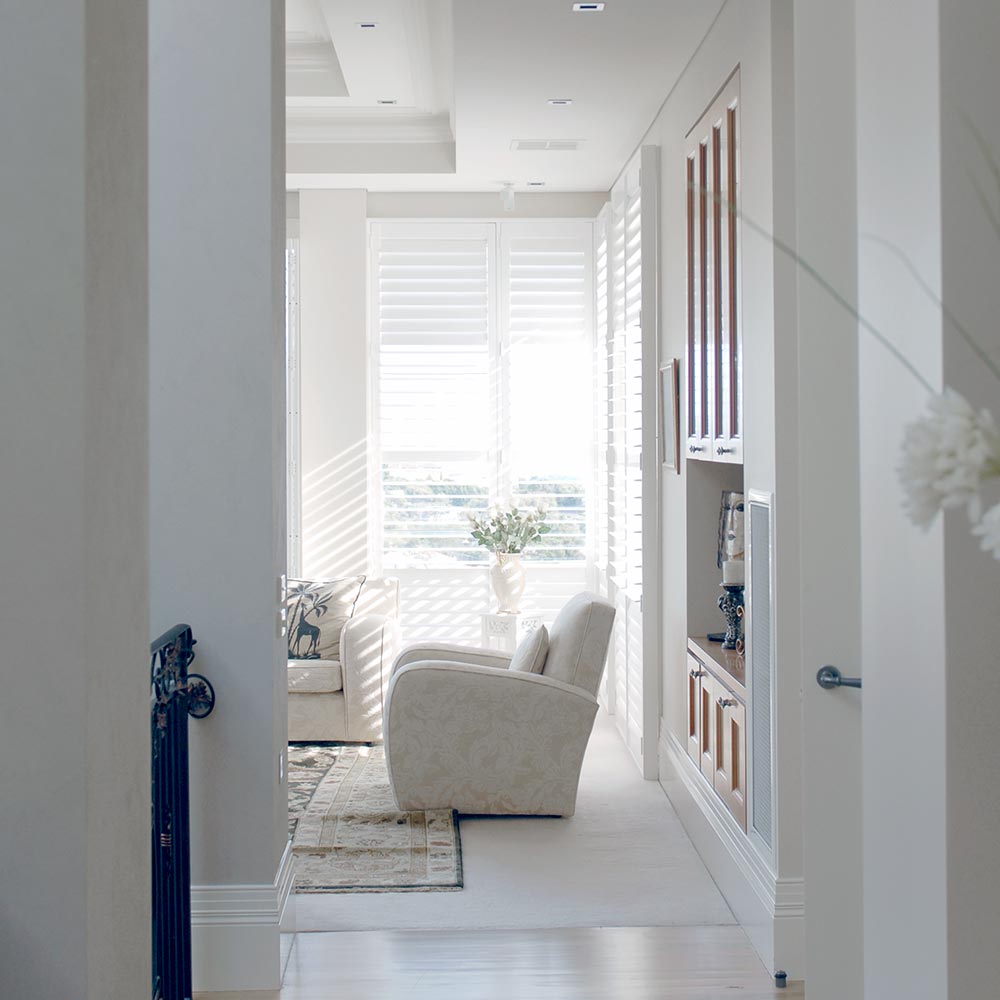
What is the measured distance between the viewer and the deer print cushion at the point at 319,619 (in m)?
6.01

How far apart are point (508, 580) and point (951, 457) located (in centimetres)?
626

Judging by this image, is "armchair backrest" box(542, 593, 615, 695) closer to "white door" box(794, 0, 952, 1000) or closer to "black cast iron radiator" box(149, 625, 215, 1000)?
"black cast iron radiator" box(149, 625, 215, 1000)

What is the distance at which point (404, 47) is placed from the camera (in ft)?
17.5

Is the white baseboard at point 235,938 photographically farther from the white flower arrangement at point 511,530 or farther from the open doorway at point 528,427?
the white flower arrangement at point 511,530

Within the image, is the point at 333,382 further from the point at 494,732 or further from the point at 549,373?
the point at 494,732

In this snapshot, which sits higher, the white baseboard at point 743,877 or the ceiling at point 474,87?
the ceiling at point 474,87

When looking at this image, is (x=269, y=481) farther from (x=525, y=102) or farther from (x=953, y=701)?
(x=525, y=102)

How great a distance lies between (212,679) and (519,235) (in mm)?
4579

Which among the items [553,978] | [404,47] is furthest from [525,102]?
[553,978]

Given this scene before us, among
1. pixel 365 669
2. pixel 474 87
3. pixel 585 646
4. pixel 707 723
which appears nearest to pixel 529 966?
pixel 707 723

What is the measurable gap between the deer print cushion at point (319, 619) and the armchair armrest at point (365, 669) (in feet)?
0.32

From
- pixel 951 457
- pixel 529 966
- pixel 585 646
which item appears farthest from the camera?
pixel 585 646

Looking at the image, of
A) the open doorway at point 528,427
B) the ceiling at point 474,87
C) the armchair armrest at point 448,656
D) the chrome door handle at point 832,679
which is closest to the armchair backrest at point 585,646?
the open doorway at point 528,427

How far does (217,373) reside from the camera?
10.8 feet
